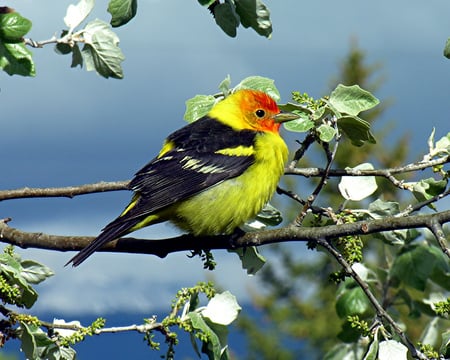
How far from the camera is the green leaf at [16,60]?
3318mm

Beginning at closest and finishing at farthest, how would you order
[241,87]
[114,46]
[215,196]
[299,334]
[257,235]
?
[114,46]
[257,235]
[241,87]
[215,196]
[299,334]

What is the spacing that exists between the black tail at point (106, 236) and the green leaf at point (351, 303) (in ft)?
4.81

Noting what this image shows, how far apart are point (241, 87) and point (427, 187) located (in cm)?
114

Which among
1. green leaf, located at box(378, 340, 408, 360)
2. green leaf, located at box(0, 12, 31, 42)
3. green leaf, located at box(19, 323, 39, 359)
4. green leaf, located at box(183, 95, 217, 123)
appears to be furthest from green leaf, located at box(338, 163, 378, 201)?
green leaf, located at box(0, 12, 31, 42)

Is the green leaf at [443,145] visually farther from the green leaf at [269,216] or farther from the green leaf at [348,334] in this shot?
the green leaf at [348,334]

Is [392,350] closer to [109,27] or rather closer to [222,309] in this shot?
[222,309]

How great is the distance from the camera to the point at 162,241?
4.30m

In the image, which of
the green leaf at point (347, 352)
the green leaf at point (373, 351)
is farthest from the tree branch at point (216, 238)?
the green leaf at point (347, 352)

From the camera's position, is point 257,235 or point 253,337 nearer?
point 257,235

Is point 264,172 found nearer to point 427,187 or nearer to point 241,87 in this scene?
point 241,87

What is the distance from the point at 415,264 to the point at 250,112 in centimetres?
152

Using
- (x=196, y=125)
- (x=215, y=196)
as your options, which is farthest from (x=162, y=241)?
(x=196, y=125)

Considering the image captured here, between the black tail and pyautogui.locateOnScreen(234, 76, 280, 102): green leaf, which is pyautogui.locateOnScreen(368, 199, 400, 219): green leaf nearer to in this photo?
pyautogui.locateOnScreen(234, 76, 280, 102): green leaf

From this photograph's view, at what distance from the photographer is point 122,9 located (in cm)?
367
